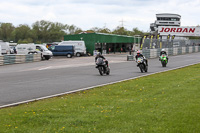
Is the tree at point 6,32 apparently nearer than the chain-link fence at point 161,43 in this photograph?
No

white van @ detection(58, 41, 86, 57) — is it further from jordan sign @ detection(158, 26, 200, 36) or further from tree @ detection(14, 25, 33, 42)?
tree @ detection(14, 25, 33, 42)

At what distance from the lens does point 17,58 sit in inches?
1446

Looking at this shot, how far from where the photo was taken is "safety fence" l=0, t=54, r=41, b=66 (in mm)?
34122

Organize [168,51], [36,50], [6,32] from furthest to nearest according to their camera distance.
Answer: [6,32], [168,51], [36,50]

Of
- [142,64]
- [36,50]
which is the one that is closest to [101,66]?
[142,64]

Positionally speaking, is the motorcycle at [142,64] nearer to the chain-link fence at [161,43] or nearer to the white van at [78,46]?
the chain-link fence at [161,43]

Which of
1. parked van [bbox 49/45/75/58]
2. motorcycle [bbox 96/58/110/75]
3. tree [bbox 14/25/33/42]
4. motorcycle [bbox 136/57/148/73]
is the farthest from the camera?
tree [bbox 14/25/33/42]

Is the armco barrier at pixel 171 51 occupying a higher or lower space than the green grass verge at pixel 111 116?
higher

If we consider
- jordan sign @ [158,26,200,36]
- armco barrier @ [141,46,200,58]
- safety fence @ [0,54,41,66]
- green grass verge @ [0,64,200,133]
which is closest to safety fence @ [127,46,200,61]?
armco barrier @ [141,46,200,58]

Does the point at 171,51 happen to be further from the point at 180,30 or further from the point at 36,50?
the point at 180,30

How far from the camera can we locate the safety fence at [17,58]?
34.1m

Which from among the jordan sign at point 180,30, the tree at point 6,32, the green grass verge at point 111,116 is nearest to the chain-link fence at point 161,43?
the jordan sign at point 180,30

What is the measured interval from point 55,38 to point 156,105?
402 feet

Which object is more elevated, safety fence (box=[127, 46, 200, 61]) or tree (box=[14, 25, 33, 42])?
tree (box=[14, 25, 33, 42])
